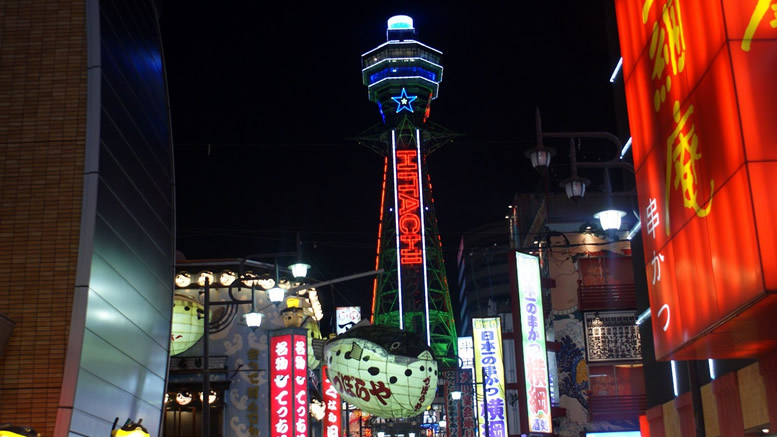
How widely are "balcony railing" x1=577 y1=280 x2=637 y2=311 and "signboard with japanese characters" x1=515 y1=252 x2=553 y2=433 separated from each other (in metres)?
6.84

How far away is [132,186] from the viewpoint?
2094 centimetres

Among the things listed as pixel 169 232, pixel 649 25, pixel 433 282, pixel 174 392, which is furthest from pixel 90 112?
pixel 433 282

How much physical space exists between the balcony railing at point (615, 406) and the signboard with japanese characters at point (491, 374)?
548cm

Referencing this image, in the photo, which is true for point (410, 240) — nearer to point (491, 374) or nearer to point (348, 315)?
point (348, 315)

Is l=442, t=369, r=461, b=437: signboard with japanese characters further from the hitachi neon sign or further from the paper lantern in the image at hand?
the paper lantern

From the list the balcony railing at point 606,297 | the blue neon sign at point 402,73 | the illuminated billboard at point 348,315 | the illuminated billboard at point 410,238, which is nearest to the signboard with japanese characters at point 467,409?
the illuminated billboard at point 348,315

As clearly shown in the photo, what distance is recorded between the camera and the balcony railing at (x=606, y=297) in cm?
4116

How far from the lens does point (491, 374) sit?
4781 cm

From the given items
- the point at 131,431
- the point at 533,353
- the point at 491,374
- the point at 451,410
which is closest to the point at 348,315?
the point at 491,374

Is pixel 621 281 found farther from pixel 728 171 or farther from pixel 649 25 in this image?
pixel 728 171

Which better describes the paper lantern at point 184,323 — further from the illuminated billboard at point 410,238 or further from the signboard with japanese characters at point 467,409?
the illuminated billboard at point 410,238

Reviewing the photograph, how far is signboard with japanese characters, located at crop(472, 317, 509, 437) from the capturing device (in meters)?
46.0

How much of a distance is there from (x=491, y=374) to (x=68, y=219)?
33.3 m

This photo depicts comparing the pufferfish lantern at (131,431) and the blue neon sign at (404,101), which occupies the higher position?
the blue neon sign at (404,101)
